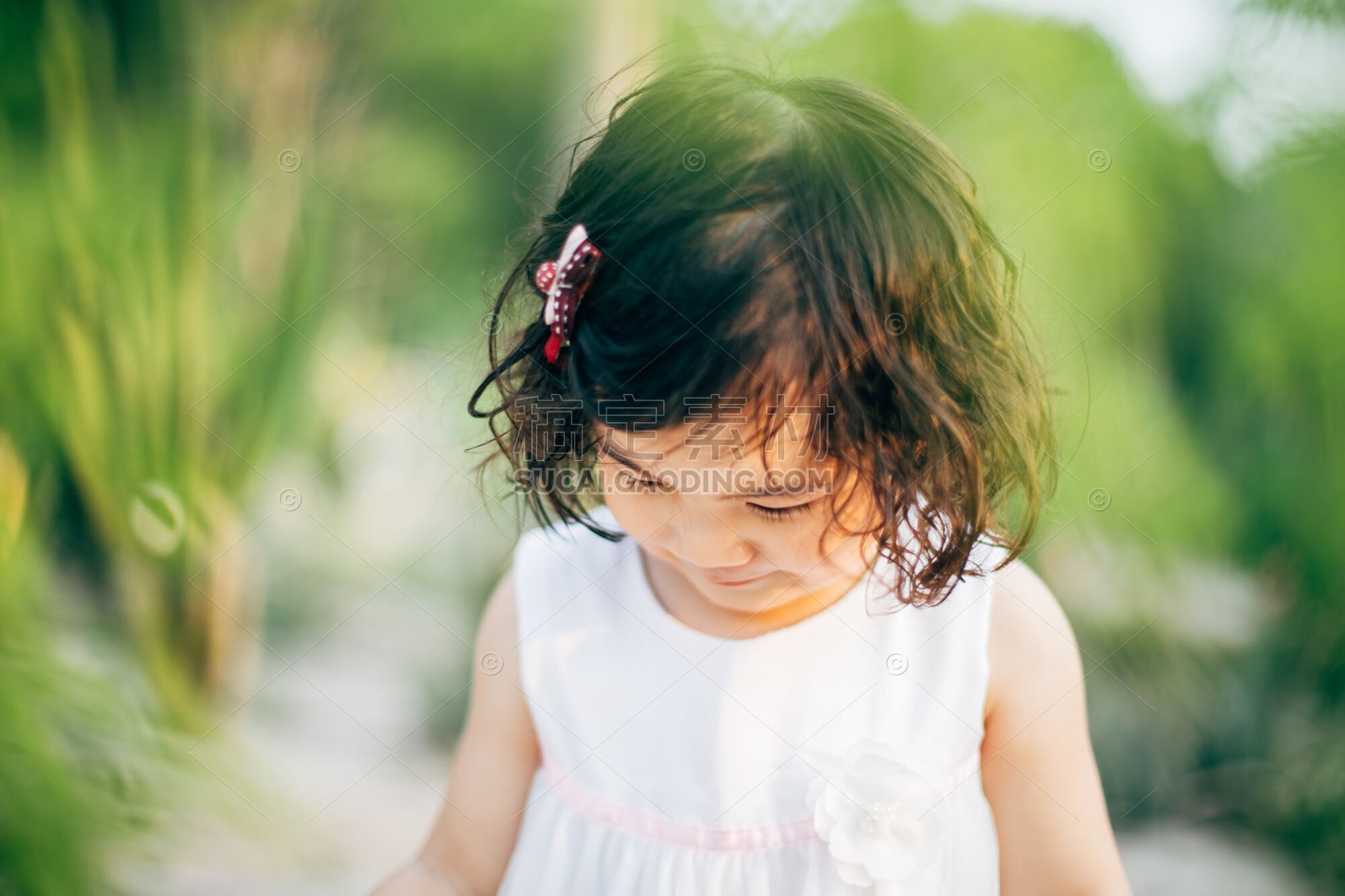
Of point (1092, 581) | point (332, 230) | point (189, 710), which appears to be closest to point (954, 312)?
point (1092, 581)

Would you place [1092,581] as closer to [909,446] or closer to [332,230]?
[909,446]

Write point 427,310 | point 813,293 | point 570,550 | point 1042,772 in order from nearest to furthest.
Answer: point 813,293
point 1042,772
point 570,550
point 427,310

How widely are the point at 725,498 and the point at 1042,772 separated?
0.83 ft

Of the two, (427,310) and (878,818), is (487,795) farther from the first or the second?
(427,310)

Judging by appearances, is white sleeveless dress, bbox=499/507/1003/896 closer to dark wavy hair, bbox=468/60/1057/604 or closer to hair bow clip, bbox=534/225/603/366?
dark wavy hair, bbox=468/60/1057/604

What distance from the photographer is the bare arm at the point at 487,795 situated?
1.89 feet

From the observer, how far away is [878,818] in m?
0.48

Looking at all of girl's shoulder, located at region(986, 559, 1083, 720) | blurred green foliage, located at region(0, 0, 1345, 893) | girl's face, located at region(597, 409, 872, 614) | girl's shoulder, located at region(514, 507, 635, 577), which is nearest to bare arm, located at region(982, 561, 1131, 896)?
girl's shoulder, located at region(986, 559, 1083, 720)

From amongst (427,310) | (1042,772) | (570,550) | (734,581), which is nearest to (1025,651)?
(1042,772)

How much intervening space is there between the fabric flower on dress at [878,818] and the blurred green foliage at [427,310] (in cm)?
46

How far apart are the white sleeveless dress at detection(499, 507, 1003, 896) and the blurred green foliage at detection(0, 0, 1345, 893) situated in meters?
0.37

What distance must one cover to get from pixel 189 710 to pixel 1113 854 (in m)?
0.96

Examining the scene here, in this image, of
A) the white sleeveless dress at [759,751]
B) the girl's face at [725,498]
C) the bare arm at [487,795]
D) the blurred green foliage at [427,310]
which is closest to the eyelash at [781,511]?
the girl's face at [725,498]

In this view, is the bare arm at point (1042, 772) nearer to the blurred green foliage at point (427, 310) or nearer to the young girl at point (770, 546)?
the young girl at point (770, 546)
